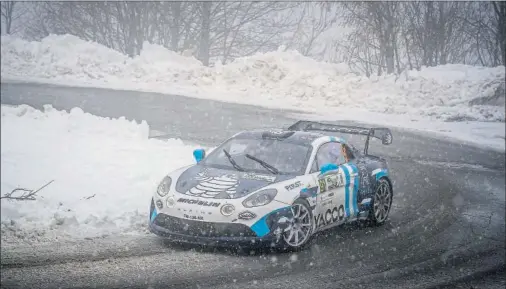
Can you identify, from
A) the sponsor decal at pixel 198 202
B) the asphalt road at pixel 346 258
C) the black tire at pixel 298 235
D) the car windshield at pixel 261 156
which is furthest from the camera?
the car windshield at pixel 261 156

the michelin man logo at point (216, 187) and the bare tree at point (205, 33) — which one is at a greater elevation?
the bare tree at point (205, 33)

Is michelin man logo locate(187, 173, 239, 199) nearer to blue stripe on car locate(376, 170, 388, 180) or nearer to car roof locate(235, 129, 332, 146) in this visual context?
car roof locate(235, 129, 332, 146)

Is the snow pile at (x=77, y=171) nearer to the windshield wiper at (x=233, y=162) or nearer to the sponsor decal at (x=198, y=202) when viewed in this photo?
the sponsor decal at (x=198, y=202)

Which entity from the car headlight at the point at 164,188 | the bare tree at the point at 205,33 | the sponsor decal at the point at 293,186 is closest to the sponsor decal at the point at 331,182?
the sponsor decal at the point at 293,186

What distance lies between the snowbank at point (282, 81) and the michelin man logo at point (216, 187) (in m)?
16.5

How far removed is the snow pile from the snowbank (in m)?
10.7

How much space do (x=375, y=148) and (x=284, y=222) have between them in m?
10.5

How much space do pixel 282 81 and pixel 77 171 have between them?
17606mm

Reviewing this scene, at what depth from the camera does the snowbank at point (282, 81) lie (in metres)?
25.3

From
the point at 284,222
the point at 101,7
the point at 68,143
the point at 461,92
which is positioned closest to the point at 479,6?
the point at 461,92

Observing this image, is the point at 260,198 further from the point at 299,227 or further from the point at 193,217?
the point at 193,217

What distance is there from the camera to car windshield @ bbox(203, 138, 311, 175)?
859cm

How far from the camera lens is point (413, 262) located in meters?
7.80

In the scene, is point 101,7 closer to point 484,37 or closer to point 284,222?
point 484,37
